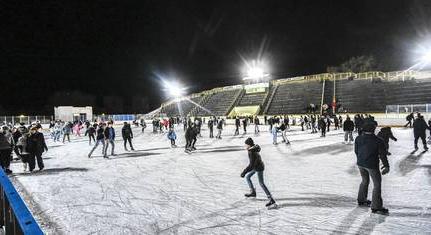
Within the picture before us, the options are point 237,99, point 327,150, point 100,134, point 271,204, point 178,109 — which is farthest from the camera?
point 178,109

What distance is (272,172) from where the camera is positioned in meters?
10.8

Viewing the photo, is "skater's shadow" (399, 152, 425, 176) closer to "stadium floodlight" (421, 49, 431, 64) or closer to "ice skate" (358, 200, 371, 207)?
"ice skate" (358, 200, 371, 207)

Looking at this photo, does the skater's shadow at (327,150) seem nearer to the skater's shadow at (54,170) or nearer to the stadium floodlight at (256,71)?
the skater's shadow at (54,170)

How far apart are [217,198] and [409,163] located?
750 cm

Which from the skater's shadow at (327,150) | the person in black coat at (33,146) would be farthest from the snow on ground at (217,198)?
the skater's shadow at (327,150)

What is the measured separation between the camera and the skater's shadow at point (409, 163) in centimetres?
1045

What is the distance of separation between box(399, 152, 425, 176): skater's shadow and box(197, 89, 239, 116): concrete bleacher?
42.8 meters

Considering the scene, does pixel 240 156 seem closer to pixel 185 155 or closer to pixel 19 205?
pixel 185 155

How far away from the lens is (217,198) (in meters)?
7.72

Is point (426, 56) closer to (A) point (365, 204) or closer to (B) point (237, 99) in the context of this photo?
(B) point (237, 99)

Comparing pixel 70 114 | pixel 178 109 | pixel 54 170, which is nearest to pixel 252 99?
pixel 178 109

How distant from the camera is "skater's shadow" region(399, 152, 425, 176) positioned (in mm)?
10455

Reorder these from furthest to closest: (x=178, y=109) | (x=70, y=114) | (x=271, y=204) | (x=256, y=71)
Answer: (x=256, y=71), (x=178, y=109), (x=70, y=114), (x=271, y=204)

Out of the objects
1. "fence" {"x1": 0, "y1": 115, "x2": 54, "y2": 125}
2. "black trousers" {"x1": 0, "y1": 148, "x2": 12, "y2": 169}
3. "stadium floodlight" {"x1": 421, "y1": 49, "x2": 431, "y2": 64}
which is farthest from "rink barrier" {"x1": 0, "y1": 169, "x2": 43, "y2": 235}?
"stadium floodlight" {"x1": 421, "y1": 49, "x2": 431, "y2": 64}
